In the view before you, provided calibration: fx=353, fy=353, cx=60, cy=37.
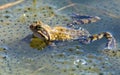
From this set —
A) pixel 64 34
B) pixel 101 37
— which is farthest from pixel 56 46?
pixel 101 37

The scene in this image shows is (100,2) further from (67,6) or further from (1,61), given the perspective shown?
(1,61)

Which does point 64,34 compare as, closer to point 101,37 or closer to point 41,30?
point 41,30

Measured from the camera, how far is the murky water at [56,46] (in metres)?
3.12

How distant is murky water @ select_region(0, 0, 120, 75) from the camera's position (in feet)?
10.2

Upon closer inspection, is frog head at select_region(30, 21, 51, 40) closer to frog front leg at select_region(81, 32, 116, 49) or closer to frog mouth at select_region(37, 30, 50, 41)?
frog mouth at select_region(37, 30, 50, 41)

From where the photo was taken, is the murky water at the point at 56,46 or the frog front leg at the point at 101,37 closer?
the murky water at the point at 56,46

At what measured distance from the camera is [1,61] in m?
3.20

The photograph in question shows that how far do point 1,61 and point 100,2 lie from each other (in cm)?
155

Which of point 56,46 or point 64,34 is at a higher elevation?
point 64,34

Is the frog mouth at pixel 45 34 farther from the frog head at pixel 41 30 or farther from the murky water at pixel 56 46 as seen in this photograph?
the murky water at pixel 56 46

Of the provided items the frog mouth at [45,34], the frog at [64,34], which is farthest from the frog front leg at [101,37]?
the frog mouth at [45,34]

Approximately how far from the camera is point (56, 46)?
11.3ft

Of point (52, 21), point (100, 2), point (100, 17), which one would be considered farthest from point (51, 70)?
point (100, 2)

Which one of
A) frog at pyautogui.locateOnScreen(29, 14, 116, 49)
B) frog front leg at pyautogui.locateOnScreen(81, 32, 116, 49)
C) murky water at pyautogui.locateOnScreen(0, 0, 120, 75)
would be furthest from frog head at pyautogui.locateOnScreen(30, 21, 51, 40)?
frog front leg at pyautogui.locateOnScreen(81, 32, 116, 49)
